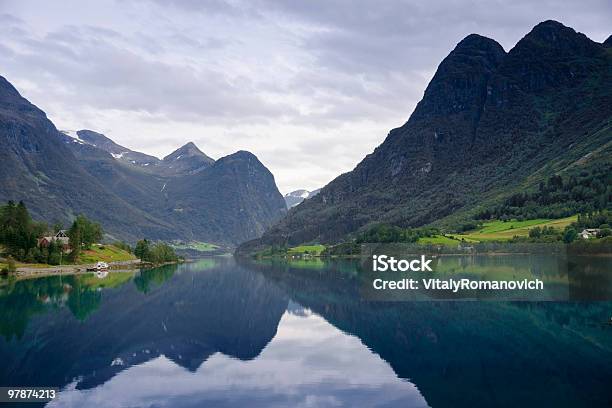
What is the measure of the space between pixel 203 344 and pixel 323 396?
23.2 meters

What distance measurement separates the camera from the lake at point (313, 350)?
35.2 metres

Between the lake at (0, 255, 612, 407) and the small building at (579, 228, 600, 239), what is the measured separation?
223ft

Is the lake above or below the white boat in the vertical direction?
below

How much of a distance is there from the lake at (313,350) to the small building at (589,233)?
223ft

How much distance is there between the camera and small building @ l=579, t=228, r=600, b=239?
158 m

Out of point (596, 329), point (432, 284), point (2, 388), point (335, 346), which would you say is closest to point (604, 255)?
point (432, 284)

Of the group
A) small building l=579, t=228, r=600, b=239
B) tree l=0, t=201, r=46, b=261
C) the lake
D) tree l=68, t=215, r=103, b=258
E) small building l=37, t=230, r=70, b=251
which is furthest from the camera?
tree l=68, t=215, r=103, b=258

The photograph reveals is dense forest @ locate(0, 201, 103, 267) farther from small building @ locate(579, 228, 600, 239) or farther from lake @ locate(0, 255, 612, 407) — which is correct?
small building @ locate(579, 228, 600, 239)

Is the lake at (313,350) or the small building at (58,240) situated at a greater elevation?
the small building at (58,240)

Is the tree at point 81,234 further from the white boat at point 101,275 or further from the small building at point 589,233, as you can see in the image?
the small building at point 589,233

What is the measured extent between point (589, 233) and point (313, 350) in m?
136

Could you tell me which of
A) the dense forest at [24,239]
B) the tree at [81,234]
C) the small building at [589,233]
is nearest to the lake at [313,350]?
the dense forest at [24,239]

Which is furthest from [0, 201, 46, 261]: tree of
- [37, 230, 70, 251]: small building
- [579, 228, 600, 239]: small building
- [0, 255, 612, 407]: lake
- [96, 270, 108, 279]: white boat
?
[579, 228, 600, 239]: small building

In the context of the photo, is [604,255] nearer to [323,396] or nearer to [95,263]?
[323,396]
